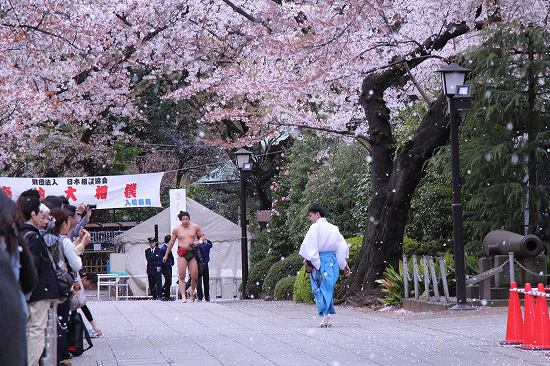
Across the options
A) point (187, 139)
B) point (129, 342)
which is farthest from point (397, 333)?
point (187, 139)

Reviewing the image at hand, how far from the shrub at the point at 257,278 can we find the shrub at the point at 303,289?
190 inches

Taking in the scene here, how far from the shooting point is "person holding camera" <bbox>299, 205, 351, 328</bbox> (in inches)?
472

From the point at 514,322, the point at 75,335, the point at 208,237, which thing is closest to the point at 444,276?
the point at 514,322

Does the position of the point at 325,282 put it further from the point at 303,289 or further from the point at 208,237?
the point at 208,237

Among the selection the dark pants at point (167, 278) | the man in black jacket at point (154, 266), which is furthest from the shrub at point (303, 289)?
the man in black jacket at point (154, 266)

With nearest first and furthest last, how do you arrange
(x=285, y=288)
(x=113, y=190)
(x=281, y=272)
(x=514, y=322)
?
1. (x=514, y=322)
2. (x=285, y=288)
3. (x=281, y=272)
4. (x=113, y=190)

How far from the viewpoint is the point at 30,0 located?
48.4 ft

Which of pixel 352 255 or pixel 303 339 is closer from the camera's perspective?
pixel 303 339

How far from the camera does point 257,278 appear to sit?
23812 mm

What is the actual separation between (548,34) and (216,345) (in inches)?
330

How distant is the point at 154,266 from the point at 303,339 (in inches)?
577

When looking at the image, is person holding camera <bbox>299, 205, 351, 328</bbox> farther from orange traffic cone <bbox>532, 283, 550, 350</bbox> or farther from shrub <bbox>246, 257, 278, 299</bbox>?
shrub <bbox>246, 257, 278, 299</bbox>

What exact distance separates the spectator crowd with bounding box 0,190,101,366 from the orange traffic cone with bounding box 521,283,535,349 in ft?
14.5

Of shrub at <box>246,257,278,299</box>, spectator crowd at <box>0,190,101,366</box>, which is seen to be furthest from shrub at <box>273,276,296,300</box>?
spectator crowd at <box>0,190,101,366</box>
